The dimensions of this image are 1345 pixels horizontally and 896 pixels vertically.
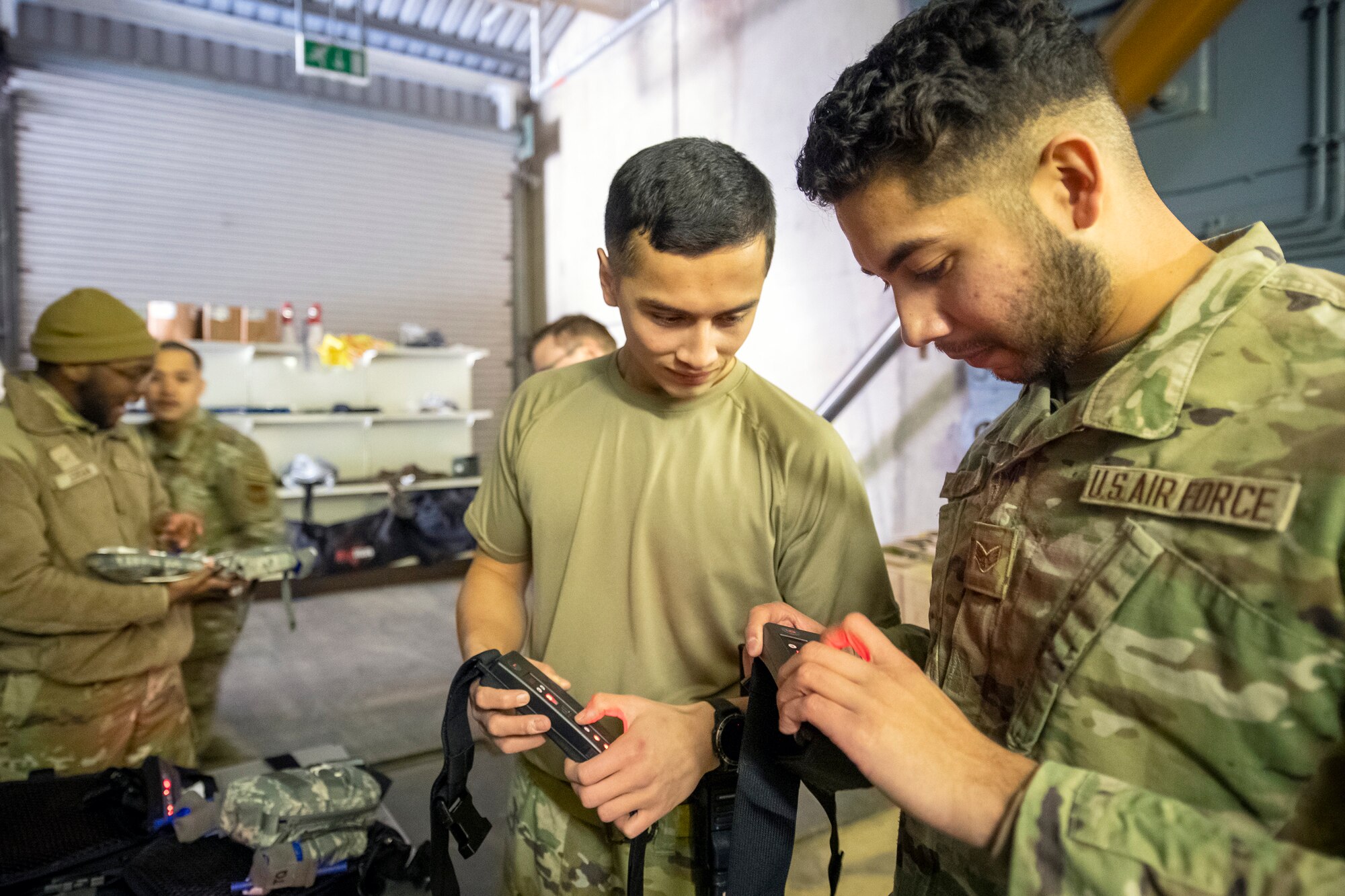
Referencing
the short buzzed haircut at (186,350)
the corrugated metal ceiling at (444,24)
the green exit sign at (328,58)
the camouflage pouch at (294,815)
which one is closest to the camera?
the camouflage pouch at (294,815)

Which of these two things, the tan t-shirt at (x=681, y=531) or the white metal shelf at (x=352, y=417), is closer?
the tan t-shirt at (x=681, y=531)

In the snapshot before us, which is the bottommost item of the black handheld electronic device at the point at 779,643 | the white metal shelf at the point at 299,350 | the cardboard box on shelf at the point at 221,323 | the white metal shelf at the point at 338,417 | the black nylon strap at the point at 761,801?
the black nylon strap at the point at 761,801

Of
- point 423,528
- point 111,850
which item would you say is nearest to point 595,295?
point 423,528

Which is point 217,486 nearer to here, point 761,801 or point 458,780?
point 458,780

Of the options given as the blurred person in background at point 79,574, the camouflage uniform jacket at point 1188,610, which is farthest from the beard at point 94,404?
the camouflage uniform jacket at point 1188,610

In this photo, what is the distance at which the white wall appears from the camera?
2.66 metres

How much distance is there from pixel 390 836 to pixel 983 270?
1559 mm

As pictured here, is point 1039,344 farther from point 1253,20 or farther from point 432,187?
point 432,187

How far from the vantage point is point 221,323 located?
5.61 metres

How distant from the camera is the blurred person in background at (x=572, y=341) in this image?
9.43 ft

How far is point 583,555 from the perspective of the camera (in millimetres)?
1286

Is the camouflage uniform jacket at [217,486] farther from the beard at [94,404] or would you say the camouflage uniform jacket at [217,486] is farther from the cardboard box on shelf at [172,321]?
the cardboard box on shelf at [172,321]

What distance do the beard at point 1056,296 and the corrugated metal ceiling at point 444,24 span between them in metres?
3.28

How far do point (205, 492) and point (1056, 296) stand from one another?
323 centimetres
